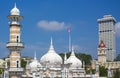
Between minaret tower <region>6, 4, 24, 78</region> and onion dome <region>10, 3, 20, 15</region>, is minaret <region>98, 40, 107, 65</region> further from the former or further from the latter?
minaret tower <region>6, 4, 24, 78</region>

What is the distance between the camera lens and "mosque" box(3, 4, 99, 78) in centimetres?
4347

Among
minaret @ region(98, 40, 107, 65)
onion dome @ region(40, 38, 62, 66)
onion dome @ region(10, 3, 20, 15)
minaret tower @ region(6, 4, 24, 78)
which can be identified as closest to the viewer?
minaret tower @ region(6, 4, 24, 78)

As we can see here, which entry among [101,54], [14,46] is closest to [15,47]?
[14,46]

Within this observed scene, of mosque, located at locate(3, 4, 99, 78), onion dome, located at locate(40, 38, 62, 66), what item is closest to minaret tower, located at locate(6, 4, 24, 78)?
mosque, located at locate(3, 4, 99, 78)

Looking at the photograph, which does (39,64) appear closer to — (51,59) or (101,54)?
(51,59)

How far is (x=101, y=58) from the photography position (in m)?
117

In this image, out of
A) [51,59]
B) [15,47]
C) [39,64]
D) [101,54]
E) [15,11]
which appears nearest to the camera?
[15,47]

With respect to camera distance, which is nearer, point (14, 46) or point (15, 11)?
point (14, 46)

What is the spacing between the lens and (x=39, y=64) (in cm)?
6881

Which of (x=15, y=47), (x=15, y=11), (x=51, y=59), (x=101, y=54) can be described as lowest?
(x=51, y=59)

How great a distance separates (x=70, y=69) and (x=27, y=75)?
370 inches

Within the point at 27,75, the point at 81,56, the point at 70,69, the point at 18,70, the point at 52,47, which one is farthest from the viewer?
the point at 81,56

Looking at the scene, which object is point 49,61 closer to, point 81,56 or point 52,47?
point 52,47

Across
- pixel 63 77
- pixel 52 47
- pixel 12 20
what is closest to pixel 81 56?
pixel 52 47
